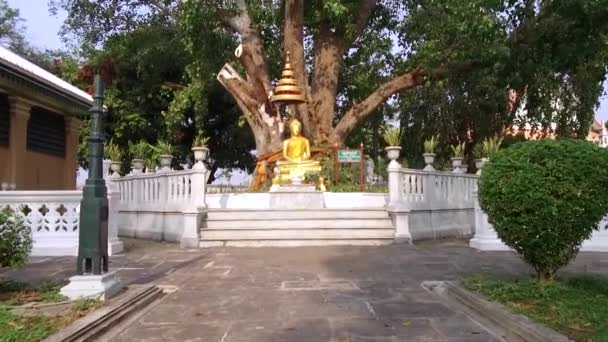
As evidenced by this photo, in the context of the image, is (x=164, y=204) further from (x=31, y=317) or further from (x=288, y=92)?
(x=31, y=317)

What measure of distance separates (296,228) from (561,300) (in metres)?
7.25

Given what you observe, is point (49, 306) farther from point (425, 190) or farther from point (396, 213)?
point (425, 190)

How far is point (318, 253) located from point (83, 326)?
20.0ft

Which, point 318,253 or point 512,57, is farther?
point 512,57

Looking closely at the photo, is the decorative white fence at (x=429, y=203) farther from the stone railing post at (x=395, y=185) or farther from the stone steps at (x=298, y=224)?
the stone steps at (x=298, y=224)

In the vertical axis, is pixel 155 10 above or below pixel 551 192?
above

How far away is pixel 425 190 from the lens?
13.6 metres

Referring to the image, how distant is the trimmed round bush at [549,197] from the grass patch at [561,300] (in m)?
0.34

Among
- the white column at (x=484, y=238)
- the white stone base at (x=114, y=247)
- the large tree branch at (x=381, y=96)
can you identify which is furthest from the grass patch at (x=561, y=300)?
the large tree branch at (x=381, y=96)

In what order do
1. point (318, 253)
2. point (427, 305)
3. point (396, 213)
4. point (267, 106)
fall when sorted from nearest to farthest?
1. point (427, 305)
2. point (318, 253)
3. point (396, 213)
4. point (267, 106)

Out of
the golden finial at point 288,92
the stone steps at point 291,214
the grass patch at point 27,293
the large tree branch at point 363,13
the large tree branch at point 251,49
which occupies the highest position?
the large tree branch at point 363,13

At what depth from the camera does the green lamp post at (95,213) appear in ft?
20.4

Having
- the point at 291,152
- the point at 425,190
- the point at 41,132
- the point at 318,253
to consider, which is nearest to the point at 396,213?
the point at 425,190

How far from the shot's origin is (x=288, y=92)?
17000mm
